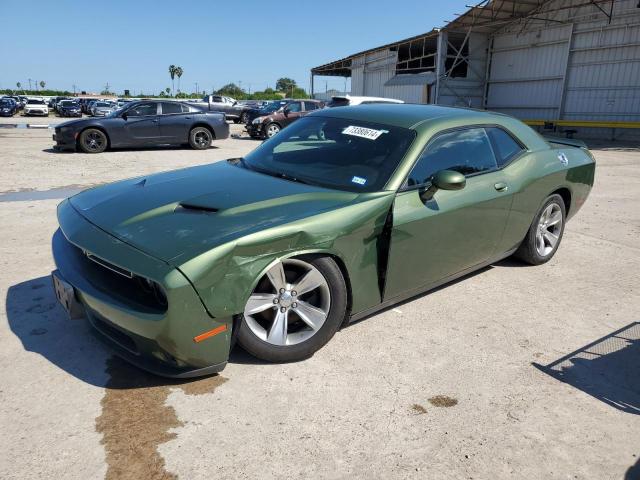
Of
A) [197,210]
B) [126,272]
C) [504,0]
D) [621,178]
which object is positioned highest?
[504,0]

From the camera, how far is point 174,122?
13805 mm

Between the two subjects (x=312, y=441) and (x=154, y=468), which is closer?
(x=154, y=468)

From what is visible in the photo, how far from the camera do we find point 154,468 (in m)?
2.10

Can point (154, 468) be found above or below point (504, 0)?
below

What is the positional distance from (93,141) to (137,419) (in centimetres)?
1204

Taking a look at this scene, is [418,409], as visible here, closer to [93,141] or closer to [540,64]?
[93,141]

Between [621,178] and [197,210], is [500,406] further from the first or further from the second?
[621,178]

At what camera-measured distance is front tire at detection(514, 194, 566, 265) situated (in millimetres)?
4543

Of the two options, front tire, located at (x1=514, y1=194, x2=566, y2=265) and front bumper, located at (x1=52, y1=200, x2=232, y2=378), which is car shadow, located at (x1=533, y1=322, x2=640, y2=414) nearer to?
front tire, located at (x1=514, y1=194, x2=566, y2=265)

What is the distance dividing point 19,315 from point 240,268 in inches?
76.3

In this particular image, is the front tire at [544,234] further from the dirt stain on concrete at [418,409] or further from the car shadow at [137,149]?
the car shadow at [137,149]

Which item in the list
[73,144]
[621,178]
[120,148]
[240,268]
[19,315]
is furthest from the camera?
[120,148]

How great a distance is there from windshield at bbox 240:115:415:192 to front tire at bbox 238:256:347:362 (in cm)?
67

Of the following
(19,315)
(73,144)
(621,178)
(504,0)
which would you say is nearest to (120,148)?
(73,144)
